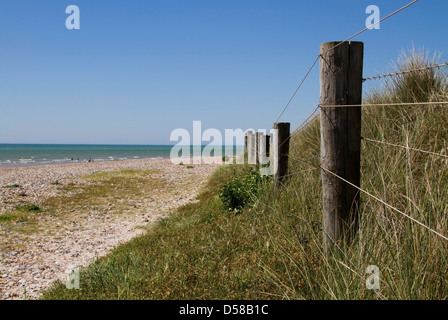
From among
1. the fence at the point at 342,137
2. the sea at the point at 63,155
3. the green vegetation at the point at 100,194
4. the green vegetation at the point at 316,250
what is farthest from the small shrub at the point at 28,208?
the sea at the point at 63,155

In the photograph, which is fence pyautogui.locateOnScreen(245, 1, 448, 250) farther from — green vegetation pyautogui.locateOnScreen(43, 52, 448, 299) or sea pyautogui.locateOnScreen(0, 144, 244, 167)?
sea pyautogui.locateOnScreen(0, 144, 244, 167)

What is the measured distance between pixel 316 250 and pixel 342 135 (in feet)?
3.56

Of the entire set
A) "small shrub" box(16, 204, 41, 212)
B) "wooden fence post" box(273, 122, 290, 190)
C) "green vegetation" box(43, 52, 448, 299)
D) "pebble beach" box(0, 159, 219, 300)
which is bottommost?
"pebble beach" box(0, 159, 219, 300)

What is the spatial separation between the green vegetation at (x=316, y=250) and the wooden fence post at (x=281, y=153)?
581 mm

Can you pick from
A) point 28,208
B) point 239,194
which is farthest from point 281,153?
point 28,208

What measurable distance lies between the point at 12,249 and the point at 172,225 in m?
3.33

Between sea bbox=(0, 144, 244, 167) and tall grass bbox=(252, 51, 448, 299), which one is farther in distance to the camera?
sea bbox=(0, 144, 244, 167)

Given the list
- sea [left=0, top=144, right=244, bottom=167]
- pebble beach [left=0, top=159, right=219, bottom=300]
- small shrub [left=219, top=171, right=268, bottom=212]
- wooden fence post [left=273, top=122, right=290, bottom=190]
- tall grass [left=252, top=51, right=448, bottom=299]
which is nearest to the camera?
tall grass [left=252, top=51, right=448, bottom=299]

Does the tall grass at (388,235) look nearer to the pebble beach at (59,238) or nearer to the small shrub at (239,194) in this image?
the small shrub at (239,194)

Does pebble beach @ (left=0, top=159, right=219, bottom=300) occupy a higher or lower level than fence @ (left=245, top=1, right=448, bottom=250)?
lower

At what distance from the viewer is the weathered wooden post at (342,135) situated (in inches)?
121

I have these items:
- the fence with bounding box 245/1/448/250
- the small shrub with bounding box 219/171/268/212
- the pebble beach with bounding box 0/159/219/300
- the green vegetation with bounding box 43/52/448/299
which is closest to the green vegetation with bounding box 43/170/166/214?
the pebble beach with bounding box 0/159/219/300

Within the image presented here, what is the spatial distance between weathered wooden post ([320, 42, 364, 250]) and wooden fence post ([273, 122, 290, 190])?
125 inches

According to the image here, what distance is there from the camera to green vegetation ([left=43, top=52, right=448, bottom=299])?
7.70ft
